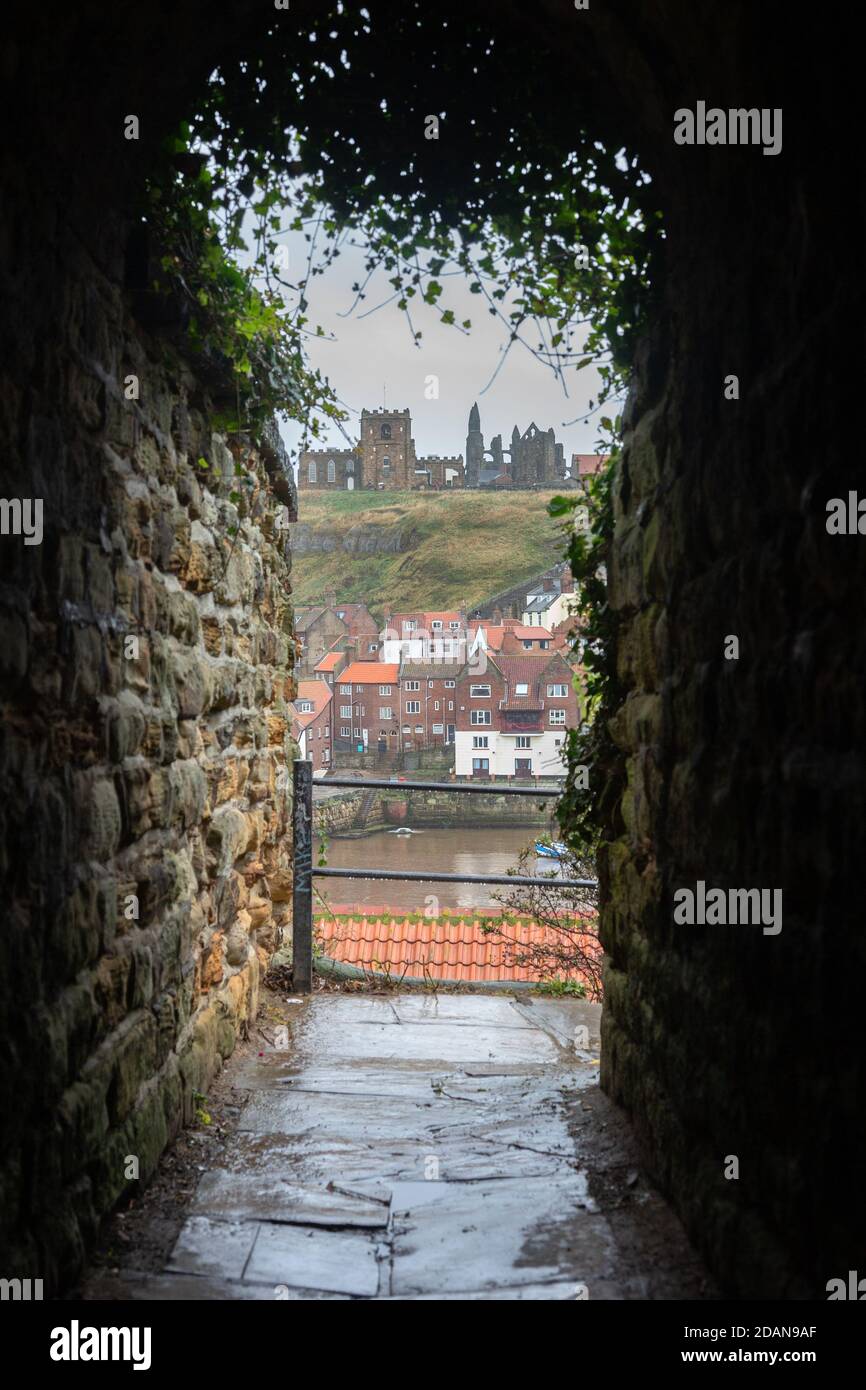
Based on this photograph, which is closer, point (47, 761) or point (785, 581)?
point (785, 581)

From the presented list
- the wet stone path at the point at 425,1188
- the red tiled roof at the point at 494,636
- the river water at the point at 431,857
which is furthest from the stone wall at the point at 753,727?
the red tiled roof at the point at 494,636

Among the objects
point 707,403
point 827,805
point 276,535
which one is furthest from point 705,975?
point 276,535

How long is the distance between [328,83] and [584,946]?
4.81 metres

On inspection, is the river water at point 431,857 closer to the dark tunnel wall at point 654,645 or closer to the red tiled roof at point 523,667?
the dark tunnel wall at point 654,645

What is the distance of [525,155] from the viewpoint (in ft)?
10.1

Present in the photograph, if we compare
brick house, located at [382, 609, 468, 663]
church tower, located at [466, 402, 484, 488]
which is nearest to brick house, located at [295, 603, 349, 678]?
brick house, located at [382, 609, 468, 663]

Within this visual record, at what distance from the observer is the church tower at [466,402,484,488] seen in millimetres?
84562

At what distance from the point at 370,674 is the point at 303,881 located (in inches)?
647

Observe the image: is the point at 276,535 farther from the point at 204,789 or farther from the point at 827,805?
the point at 827,805

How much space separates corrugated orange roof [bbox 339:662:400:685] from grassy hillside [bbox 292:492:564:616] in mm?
8536

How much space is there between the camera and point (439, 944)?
675 cm

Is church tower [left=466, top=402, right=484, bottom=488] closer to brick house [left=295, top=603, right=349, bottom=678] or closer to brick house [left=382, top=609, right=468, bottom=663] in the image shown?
brick house [left=295, top=603, right=349, bottom=678]

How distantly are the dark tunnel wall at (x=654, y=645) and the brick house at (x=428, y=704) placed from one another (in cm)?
1458

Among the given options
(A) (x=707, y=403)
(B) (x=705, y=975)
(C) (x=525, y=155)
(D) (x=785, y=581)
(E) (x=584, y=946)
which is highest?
(C) (x=525, y=155)
